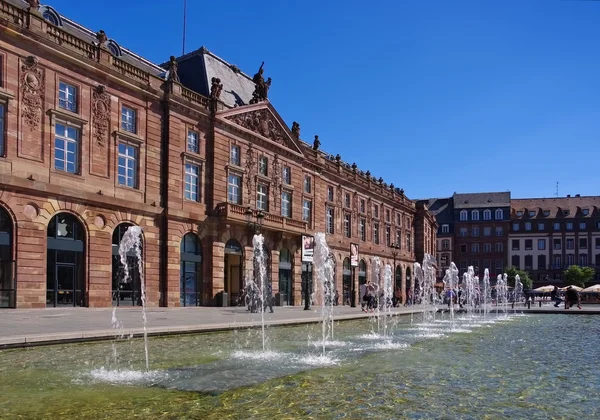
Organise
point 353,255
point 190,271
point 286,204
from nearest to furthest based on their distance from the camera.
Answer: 1. point 190,271
2. point 353,255
3. point 286,204

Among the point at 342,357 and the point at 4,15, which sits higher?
the point at 4,15

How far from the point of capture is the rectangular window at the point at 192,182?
3756 centimetres

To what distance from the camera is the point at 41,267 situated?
89.6 ft

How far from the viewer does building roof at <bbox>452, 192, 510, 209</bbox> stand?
11256 cm

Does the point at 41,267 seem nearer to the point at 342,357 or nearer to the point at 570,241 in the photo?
the point at 342,357

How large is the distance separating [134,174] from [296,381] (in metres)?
26.2

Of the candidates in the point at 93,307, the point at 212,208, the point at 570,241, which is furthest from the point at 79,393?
the point at 570,241

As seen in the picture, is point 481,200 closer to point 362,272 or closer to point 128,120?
point 362,272

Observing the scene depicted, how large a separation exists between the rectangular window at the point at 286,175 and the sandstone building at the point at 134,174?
12 centimetres

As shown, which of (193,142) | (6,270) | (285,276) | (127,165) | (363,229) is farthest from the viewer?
(363,229)

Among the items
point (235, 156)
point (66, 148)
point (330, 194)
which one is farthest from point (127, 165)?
point (330, 194)

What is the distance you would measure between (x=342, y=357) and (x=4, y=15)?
22.4 m

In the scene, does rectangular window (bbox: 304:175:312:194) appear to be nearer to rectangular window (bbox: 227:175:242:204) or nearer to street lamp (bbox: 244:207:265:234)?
rectangular window (bbox: 227:175:242:204)

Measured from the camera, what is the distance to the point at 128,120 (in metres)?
33.6
